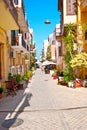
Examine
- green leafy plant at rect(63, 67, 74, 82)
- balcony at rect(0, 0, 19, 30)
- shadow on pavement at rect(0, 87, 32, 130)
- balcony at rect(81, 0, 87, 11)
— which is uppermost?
balcony at rect(81, 0, 87, 11)

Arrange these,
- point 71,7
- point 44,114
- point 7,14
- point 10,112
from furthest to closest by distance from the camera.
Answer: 1. point 71,7
2. point 7,14
3. point 10,112
4. point 44,114

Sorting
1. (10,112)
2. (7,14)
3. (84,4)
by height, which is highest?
(84,4)

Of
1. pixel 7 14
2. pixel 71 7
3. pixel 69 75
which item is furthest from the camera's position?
pixel 71 7

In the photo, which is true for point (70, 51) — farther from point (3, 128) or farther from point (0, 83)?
point (3, 128)

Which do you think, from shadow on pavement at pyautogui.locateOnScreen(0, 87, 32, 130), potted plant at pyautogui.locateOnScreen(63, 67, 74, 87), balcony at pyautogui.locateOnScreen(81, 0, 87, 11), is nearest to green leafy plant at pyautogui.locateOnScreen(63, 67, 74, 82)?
potted plant at pyautogui.locateOnScreen(63, 67, 74, 87)

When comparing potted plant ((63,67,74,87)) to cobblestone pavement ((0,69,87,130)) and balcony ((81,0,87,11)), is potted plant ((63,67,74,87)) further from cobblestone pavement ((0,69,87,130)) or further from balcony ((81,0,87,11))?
cobblestone pavement ((0,69,87,130))

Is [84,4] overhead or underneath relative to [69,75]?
overhead

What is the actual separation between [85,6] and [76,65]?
5.48 m

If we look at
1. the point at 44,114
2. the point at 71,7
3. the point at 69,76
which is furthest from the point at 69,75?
the point at 44,114

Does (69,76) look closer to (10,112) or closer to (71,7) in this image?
(71,7)

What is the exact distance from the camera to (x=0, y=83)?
54.2 feet

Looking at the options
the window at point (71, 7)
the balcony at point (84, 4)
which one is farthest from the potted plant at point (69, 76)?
the window at point (71, 7)

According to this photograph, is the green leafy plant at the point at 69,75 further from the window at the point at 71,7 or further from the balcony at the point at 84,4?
the window at the point at 71,7

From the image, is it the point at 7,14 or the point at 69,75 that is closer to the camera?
the point at 7,14
